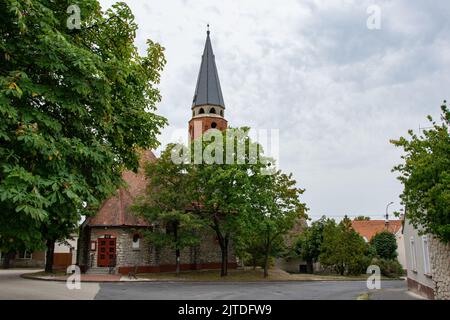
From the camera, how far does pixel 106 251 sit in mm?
29531

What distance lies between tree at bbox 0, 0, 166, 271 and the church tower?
130 ft

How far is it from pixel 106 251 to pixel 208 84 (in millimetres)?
28236

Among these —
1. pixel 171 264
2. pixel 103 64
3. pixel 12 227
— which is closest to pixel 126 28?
pixel 103 64

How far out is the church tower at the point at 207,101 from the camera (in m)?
50.6

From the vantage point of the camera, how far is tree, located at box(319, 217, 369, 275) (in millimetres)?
35531

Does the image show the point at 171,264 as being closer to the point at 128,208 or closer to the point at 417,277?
the point at 128,208

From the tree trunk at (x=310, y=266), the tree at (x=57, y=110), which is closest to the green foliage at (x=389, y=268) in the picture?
the tree trunk at (x=310, y=266)

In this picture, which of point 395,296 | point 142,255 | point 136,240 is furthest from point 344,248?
point 136,240

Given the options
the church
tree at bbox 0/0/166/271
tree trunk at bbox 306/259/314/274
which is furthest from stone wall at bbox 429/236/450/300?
tree trunk at bbox 306/259/314/274

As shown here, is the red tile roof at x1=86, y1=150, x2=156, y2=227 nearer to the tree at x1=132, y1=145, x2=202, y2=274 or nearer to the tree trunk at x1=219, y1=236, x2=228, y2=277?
the tree at x1=132, y1=145, x2=202, y2=274

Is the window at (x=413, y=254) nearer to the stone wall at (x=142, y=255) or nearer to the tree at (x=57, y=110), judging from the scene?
the tree at (x=57, y=110)

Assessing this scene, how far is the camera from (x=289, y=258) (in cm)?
4438

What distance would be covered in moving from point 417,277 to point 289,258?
25.4 m

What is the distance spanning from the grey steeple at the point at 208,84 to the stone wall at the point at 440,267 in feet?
125
